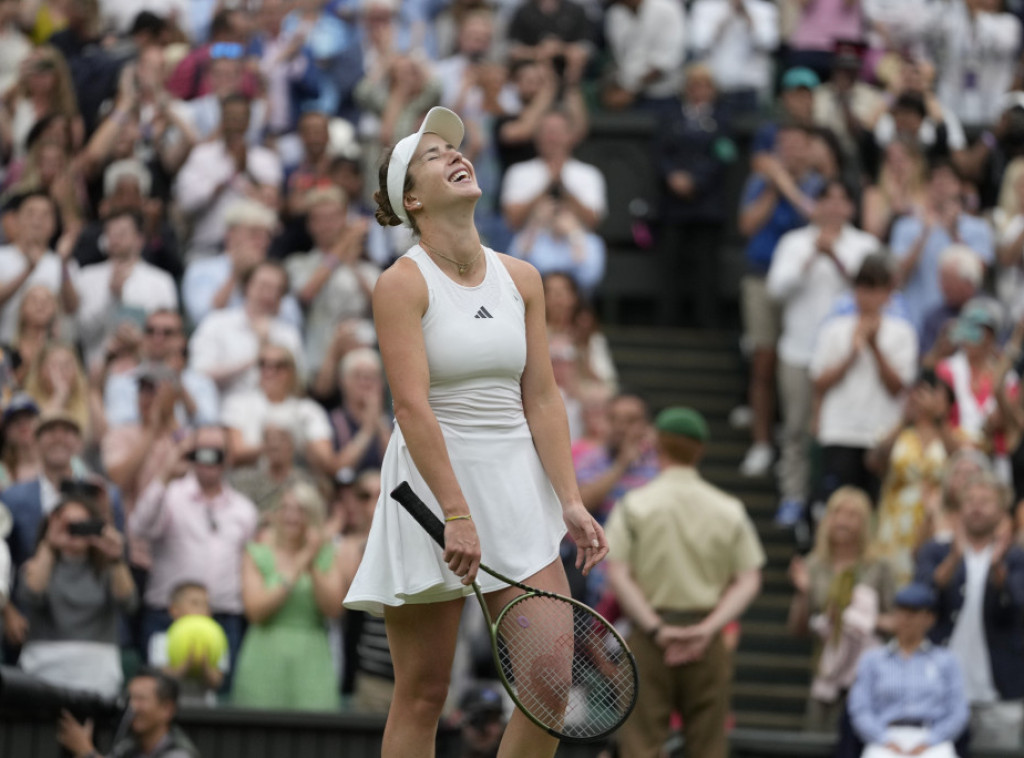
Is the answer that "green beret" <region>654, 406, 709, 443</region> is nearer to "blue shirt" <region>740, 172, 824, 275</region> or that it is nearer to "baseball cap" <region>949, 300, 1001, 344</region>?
"baseball cap" <region>949, 300, 1001, 344</region>

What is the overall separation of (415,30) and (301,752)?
6934 millimetres

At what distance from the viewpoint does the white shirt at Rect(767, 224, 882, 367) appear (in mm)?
12672

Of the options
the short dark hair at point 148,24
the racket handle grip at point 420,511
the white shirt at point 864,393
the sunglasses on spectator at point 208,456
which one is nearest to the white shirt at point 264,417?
the sunglasses on spectator at point 208,456

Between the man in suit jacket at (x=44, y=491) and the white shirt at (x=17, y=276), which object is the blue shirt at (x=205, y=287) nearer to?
the white shirt at (x=17, y=276)

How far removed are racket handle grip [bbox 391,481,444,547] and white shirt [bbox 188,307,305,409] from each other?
6.21 m

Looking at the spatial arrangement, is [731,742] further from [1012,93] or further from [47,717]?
[1012,93]

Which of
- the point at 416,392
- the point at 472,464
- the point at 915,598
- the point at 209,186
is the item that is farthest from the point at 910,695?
the point at 209,186

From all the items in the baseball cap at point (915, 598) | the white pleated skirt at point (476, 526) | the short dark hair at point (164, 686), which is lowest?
the baseball cap at point (915, 598)

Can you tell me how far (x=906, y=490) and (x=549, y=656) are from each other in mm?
6194

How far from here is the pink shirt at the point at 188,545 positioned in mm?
10016

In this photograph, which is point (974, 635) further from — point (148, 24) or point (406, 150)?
point (148, 24)

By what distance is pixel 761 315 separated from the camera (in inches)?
523

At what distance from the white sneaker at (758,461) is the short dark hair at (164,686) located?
5561 mm

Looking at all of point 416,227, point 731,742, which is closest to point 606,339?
point 731,742
